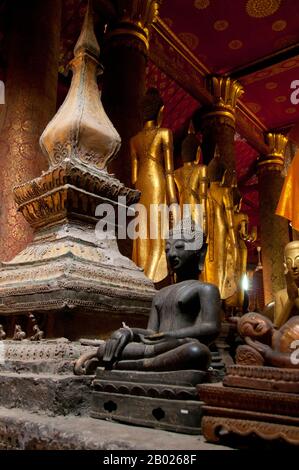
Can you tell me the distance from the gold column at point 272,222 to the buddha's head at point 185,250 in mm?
7966

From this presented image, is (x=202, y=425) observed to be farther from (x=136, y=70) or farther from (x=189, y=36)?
(x=189, y=36)

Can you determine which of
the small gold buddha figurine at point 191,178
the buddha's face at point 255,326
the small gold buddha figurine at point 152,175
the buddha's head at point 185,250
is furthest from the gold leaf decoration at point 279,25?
the buddha's face at point 255,326

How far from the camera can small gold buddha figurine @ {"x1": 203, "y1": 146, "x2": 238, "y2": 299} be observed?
623 cm

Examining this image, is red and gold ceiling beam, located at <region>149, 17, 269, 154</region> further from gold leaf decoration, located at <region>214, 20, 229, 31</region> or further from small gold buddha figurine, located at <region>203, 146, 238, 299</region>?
small gold buddha figurine, located at <region>203, 146, 238, 299</region>

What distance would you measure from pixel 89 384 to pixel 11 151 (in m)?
3.08

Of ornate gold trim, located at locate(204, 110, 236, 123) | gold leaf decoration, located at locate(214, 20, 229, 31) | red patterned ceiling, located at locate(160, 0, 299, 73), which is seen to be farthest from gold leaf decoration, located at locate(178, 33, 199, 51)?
ornate gold trim, located at locate(204, 110, 236, 123)

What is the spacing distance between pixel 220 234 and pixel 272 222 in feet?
14.0

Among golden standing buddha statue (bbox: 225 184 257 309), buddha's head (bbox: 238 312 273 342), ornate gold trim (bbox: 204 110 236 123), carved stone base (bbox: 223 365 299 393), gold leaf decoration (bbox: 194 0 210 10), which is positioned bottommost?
carved stone base (bbox: 223 365 299 393)

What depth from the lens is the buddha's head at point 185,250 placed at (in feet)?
5.95

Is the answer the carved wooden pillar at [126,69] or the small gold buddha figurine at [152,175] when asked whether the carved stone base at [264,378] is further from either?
the carved wooden pillar at [126,69]

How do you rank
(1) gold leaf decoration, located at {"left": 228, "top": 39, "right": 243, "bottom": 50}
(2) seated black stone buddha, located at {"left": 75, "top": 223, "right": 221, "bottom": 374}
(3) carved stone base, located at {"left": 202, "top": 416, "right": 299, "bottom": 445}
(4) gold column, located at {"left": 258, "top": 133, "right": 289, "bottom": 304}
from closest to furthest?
(3) carved stone base, located at {"left": 202, "top": 416, "right": 299, "bottom": 445}
(2) seated black stone buddha, located at {"left": 75, "top": 223, "right": 221, "bottom": 374}
(1) gold leaf decoration, located at {"left": 228, "top": 39, "right": 243, "bottom": 50}
(4) gold column, located at {"left": 258, "top": 133, "right": 289, "bottom": 304}

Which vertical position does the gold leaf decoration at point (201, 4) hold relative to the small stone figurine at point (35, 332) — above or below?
above

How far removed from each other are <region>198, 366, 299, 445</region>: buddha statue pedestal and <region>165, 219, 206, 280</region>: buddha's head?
2.14 feet

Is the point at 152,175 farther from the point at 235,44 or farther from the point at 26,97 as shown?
the point at 235,44
